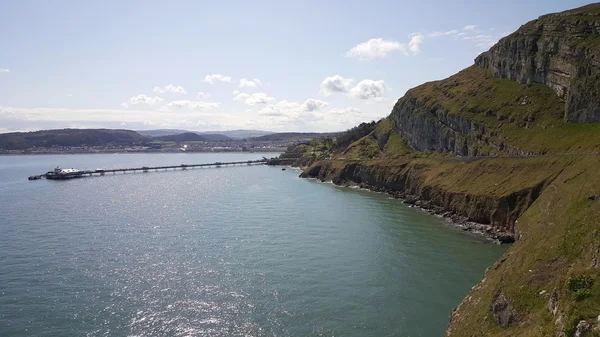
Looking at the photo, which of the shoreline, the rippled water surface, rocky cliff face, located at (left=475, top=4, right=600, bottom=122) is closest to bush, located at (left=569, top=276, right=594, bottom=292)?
the rippled water surface

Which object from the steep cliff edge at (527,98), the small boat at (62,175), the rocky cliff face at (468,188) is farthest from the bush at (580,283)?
the small boat at (62,175)

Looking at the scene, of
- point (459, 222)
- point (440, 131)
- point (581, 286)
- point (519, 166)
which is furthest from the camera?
point (440, 131)

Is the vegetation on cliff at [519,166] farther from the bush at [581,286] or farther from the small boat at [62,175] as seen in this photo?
the small boat at [62,175]

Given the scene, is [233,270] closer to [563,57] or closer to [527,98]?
[527,98]

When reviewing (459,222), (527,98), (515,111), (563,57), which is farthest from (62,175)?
(563,57)

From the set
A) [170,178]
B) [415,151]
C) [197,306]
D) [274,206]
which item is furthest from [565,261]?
[170,178]

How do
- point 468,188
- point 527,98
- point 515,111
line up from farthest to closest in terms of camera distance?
1. point 527,98
2. point 515,111
3. point 468,188

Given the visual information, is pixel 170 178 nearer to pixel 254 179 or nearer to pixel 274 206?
pixel 254 179

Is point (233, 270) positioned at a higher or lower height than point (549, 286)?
lower
